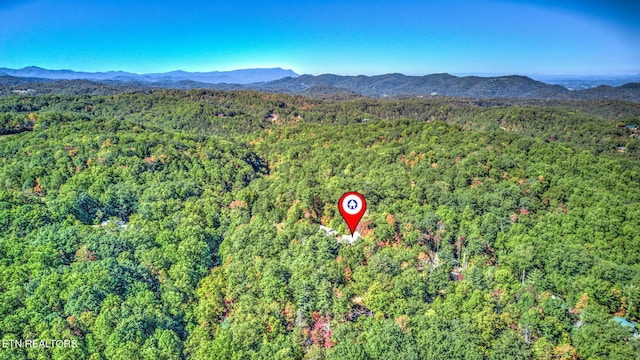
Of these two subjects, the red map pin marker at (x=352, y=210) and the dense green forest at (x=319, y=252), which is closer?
the dense green forest at (x=319, y=252)

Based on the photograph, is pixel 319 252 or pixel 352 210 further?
pixel 352 210

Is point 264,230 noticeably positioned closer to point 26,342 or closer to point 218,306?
point 218,306

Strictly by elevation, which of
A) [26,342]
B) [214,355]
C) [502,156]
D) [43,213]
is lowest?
[214,355]

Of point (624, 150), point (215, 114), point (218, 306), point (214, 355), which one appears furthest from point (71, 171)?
point (624, 150)

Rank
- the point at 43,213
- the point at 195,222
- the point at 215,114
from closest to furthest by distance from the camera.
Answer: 1. the point at 43,213
2. the point at 195,222
3. the point at 215,114

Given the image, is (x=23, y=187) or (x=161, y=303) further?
(x=23, y=187)

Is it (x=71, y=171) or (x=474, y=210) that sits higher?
(x=71, y=171)

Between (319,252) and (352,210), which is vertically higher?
(352,210)

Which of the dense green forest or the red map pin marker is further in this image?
the red map pin marker
